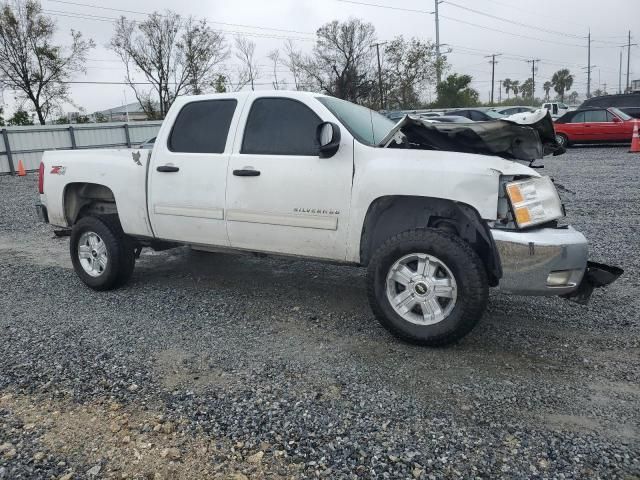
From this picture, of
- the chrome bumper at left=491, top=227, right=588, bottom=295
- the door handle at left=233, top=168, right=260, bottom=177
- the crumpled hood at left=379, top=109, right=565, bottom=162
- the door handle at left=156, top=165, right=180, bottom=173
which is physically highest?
the crumpled hood at left=379, top=109, right=565, bottom=162

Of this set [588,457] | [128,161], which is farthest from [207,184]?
[588,457]

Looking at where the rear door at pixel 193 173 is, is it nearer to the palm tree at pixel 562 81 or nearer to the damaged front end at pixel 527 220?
the damaged front end at pixel 527 220

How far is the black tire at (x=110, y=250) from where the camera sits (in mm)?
5199

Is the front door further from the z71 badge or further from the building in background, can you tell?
the building in background

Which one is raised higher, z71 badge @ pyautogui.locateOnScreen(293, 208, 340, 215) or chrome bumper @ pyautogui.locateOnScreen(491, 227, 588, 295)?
z71 badge @ pyautogui.locateOnScreen(293, 208, 340, 215)

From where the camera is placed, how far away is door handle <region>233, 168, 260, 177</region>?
4301 mm

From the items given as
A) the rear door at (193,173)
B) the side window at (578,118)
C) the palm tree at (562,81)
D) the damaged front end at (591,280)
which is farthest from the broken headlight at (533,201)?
the palm tree at (562,81)

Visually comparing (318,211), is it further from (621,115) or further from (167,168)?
(621,115)

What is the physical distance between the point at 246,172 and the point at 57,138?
21186mm

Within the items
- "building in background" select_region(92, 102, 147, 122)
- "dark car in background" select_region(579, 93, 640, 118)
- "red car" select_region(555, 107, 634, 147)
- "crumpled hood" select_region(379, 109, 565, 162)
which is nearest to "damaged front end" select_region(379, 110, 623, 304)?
"crumpled hood" select_region(379, 109, 565, 162)

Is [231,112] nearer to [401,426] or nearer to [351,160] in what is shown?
[351,160]

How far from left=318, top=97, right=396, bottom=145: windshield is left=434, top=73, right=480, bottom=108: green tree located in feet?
150

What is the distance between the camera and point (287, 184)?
4.17 meters

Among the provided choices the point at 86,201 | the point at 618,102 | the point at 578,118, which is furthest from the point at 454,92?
the point at 86,201
